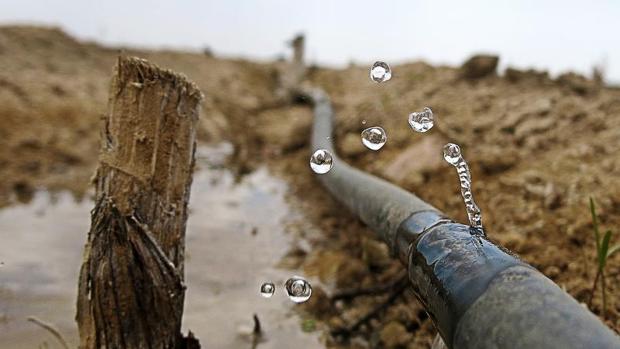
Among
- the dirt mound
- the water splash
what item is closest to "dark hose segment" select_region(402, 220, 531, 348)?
the water splash

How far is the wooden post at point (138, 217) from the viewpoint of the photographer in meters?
1.74

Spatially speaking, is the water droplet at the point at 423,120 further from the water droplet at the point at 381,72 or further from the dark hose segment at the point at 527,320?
the dark hose segment at the point at 527,320

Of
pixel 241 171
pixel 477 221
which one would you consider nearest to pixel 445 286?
pixel 477 221

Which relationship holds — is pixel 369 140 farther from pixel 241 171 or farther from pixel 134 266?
pixel 241 171

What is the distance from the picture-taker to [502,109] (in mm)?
5137

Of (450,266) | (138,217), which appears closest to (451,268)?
(450,266)

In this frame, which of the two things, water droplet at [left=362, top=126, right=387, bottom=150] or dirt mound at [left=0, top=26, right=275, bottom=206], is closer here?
water droplet at [left=362, top=126, right=387, bottom=150]

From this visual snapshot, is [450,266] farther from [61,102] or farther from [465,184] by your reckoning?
[61,102]

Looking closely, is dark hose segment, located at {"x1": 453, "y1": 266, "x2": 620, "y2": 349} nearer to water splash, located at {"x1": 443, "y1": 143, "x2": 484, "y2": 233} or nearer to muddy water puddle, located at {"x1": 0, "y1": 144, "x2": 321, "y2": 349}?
water splash, located at {"x1": 443, "y1": 143, "x2": 484, "y2": 233}

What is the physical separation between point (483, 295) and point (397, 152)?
13.7ft

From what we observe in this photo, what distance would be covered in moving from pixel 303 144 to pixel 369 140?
5.04 m

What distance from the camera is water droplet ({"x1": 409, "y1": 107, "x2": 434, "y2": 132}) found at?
2.27 metres

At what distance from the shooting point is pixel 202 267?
3.43m

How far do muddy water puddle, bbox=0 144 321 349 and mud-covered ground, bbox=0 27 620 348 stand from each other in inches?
10.0
